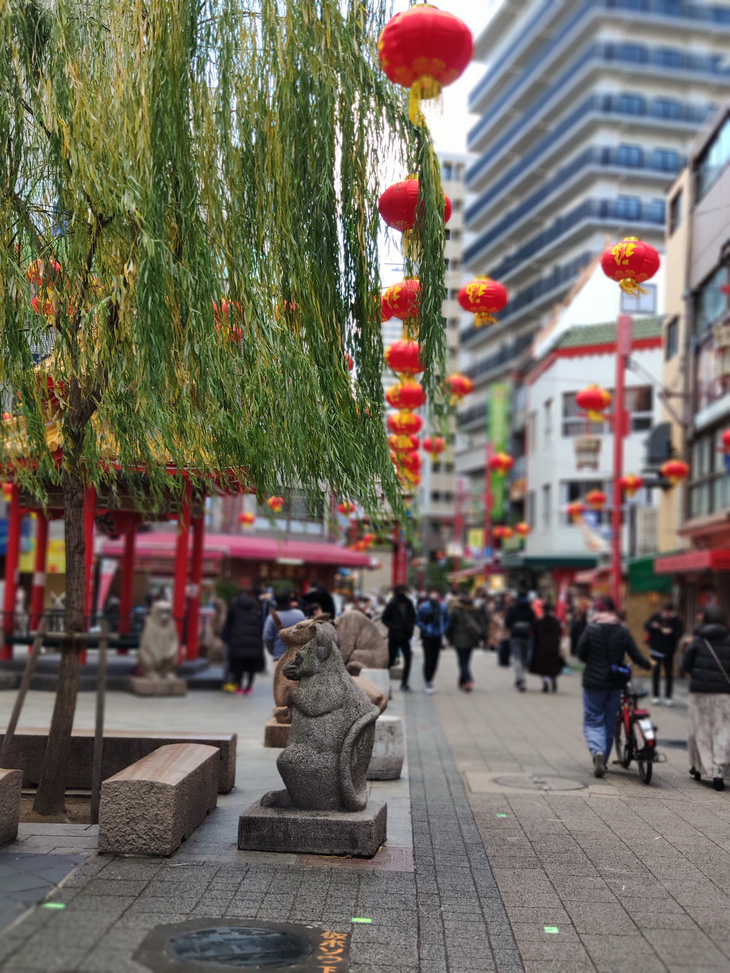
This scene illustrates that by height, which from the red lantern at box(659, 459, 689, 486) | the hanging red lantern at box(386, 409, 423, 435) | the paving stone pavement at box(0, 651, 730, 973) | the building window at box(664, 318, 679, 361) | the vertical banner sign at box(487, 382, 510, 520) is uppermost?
the vertical banner sign at box(487, 382, 510, 520)

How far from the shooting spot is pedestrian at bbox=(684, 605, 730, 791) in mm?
10719

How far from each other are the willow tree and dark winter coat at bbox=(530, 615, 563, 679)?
48.1 ft

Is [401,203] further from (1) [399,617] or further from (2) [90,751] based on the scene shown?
(1) [399,617]

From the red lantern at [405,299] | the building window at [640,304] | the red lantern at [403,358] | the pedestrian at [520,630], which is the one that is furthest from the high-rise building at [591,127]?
the red lantern at [405,299]

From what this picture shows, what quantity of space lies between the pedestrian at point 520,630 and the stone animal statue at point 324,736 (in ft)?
50.1

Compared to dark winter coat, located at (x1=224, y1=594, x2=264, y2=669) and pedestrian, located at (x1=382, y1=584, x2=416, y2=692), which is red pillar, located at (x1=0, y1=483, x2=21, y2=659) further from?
pedestrian, located at (x1=382, y1=584, x2=416, y2=692)

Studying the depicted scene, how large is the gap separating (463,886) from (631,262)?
5.18 m

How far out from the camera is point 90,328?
7.07m

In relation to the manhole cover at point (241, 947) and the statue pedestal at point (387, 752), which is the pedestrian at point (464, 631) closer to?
the statue pedestal at point (387, 752)

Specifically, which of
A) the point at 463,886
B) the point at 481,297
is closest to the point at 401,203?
the point at 481,297

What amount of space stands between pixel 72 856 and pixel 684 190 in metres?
28.4

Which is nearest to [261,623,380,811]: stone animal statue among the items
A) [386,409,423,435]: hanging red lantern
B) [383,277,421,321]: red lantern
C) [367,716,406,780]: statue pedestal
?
[383,277,421,321]: red lantern

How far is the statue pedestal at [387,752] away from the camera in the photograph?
10281mm

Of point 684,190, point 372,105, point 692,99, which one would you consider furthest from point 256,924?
point 692,99
